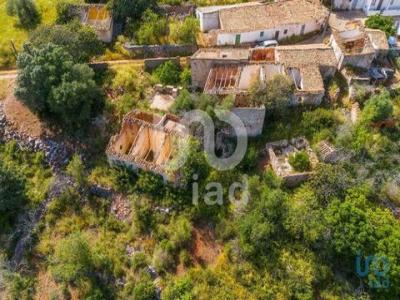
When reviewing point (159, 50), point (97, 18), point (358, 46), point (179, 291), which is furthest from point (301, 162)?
point (97, 18)

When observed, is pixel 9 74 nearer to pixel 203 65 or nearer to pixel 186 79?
pixel 186 79

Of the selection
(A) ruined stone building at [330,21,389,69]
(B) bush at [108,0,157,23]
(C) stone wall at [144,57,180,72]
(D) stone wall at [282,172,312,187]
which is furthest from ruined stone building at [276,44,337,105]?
(B) bush at [108,0,157,23]

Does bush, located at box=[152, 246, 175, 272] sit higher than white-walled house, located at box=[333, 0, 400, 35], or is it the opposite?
white-walled house, located at box=[333, 0, 400, 35]

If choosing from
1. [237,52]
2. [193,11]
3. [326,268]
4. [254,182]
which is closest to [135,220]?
[254,182]

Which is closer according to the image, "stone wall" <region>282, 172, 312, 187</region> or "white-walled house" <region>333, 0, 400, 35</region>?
"stone wall" <region>282, 172, 312, 187</region>

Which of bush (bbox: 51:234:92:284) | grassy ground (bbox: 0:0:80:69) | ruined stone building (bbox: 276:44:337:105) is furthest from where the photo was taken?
grassy ground (bbox: 0:0:80:69)

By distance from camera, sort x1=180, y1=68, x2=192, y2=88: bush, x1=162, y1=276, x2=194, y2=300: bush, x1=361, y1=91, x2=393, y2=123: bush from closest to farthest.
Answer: x1=162, y1=276, x2=194, y2=300: bush < x1=361, y1=91, x2=393, y2=123: bush < x1=180, y1=68, x2=192, y2=88: bush

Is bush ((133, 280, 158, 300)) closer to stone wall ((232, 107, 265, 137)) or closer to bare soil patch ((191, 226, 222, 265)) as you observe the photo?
bare soil patch ((191, 226, 222, 265))
